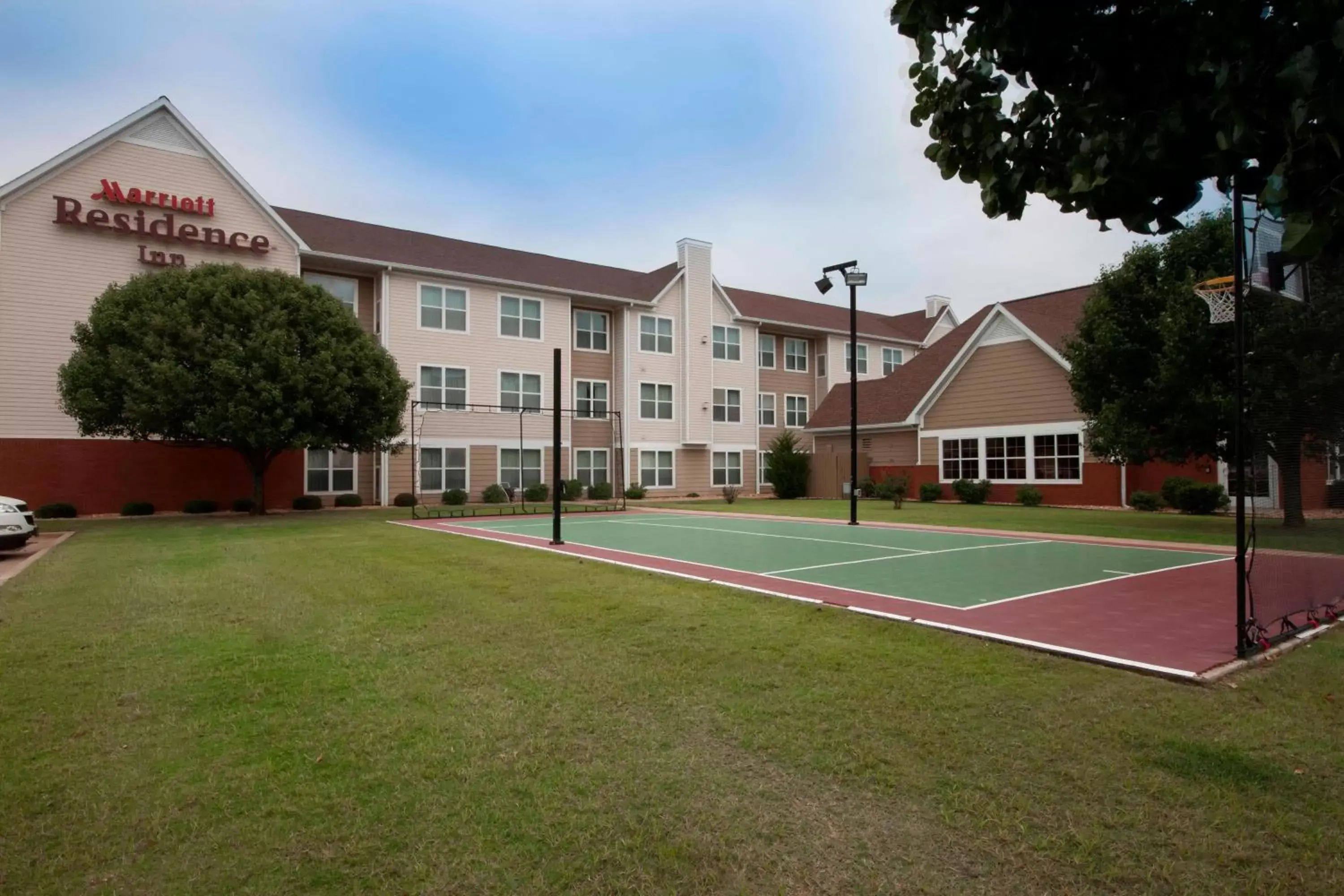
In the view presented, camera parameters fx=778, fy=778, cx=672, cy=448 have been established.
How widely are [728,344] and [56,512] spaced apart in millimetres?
28315

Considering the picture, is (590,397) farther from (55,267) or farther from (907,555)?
(907,555)

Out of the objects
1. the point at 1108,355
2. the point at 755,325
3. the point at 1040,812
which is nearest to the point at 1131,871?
the point at 1040,812

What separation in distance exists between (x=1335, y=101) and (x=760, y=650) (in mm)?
5137

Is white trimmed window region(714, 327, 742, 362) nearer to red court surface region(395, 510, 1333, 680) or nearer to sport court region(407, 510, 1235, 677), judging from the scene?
sport court region(407, 510, 1235, 677)

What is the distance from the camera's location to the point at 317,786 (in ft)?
12.9

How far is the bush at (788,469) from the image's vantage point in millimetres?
37094

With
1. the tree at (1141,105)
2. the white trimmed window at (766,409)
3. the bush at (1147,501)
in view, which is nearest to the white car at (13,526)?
the tree at (1141,105)

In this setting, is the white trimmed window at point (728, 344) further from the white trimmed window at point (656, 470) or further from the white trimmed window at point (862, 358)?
the white trimmed window at point (862, 358)

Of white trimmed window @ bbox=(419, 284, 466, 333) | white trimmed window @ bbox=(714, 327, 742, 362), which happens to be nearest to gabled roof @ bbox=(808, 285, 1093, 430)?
white trimmed window @ bbox=(714, 327, 742, 362)

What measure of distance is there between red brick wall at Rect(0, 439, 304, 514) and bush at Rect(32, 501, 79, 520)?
0.45 m

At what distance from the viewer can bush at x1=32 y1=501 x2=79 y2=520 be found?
24391mm

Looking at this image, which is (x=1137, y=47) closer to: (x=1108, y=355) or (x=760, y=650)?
(x=760, y=650)

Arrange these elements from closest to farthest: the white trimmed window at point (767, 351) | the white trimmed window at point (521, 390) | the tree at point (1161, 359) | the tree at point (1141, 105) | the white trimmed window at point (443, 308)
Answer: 1. the tree at point (1141, 105)
2. the tree at point (1161, 359)
3. the white trimmed window at point (443, 308)
4. the white trimmed window at point (521, 390)
5. the white trimmed window at point (767, 351)

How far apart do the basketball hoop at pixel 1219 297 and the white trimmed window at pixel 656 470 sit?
24.1 meters
